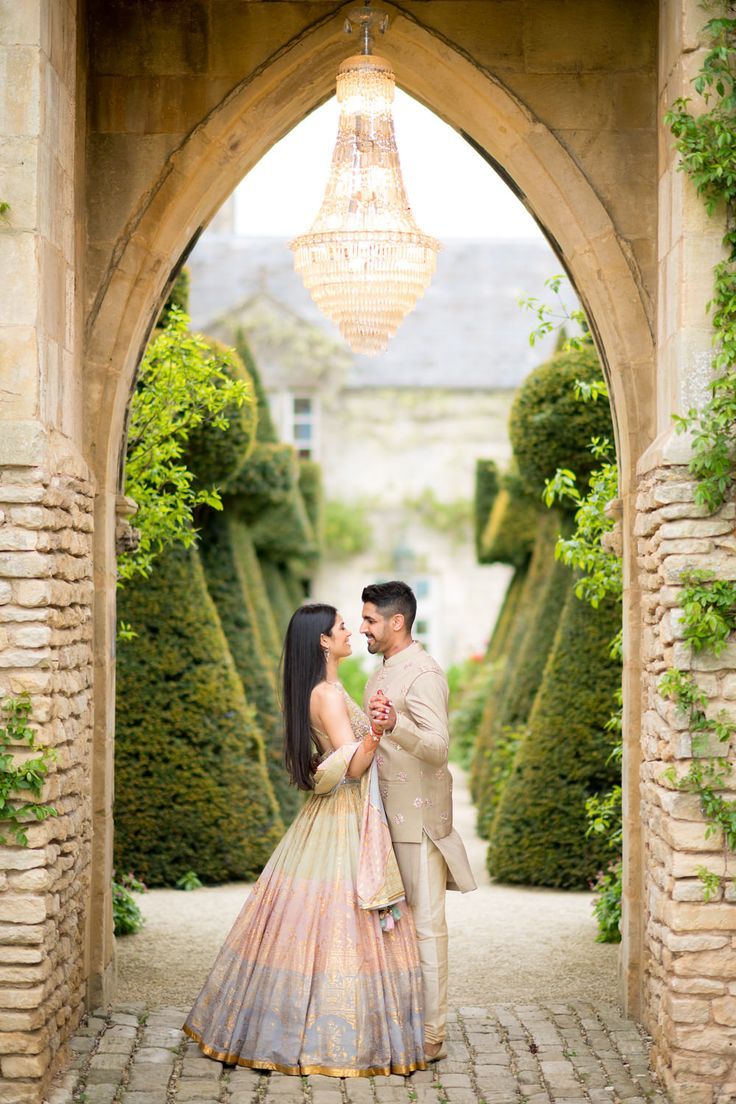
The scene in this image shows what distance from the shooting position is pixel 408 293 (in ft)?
17.8

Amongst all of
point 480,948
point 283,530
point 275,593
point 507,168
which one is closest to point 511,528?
point 283,530

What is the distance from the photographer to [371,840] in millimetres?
4797

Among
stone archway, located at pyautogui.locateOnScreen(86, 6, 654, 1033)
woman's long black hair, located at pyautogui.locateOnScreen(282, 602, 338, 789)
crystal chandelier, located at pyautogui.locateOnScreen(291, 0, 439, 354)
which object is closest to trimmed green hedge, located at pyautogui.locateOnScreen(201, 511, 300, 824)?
stone archway, located at pyautogui.locateOnScreen(86, 6, 654, 1033)

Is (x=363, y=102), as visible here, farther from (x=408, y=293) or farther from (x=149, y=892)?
Answer: (x=149, y=892)

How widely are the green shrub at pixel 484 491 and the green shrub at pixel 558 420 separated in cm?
696

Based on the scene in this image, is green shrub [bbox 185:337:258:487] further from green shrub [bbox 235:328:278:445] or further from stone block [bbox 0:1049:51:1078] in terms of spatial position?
stone block [bbox 0:1049:51:1078]

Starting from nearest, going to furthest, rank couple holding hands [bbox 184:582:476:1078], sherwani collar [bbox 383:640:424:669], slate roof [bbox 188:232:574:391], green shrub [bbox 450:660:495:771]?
1. couple holding hands [bbox 184:582:476:1078]
2. sherwani collar [bbox 383:640:424:669]
3. green shrub [bbox 450:660:495:771]
4. slate roof [bbox 188:232:574:391]

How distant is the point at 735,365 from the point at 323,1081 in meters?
2.77

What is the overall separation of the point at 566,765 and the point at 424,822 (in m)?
3.94

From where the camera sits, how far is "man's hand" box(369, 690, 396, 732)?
4.56 metres

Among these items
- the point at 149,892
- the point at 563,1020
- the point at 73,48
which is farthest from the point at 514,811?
the point at 73,48

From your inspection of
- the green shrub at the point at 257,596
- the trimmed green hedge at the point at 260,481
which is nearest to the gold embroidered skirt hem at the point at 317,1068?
the trimmed green hedge at the point at 260,481

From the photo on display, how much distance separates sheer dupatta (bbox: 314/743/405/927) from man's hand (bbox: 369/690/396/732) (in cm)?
28

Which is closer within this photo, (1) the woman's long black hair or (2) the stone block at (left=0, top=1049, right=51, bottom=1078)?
(2) the stone block at (left=0, top=1049, right=51, bottom=1078)
